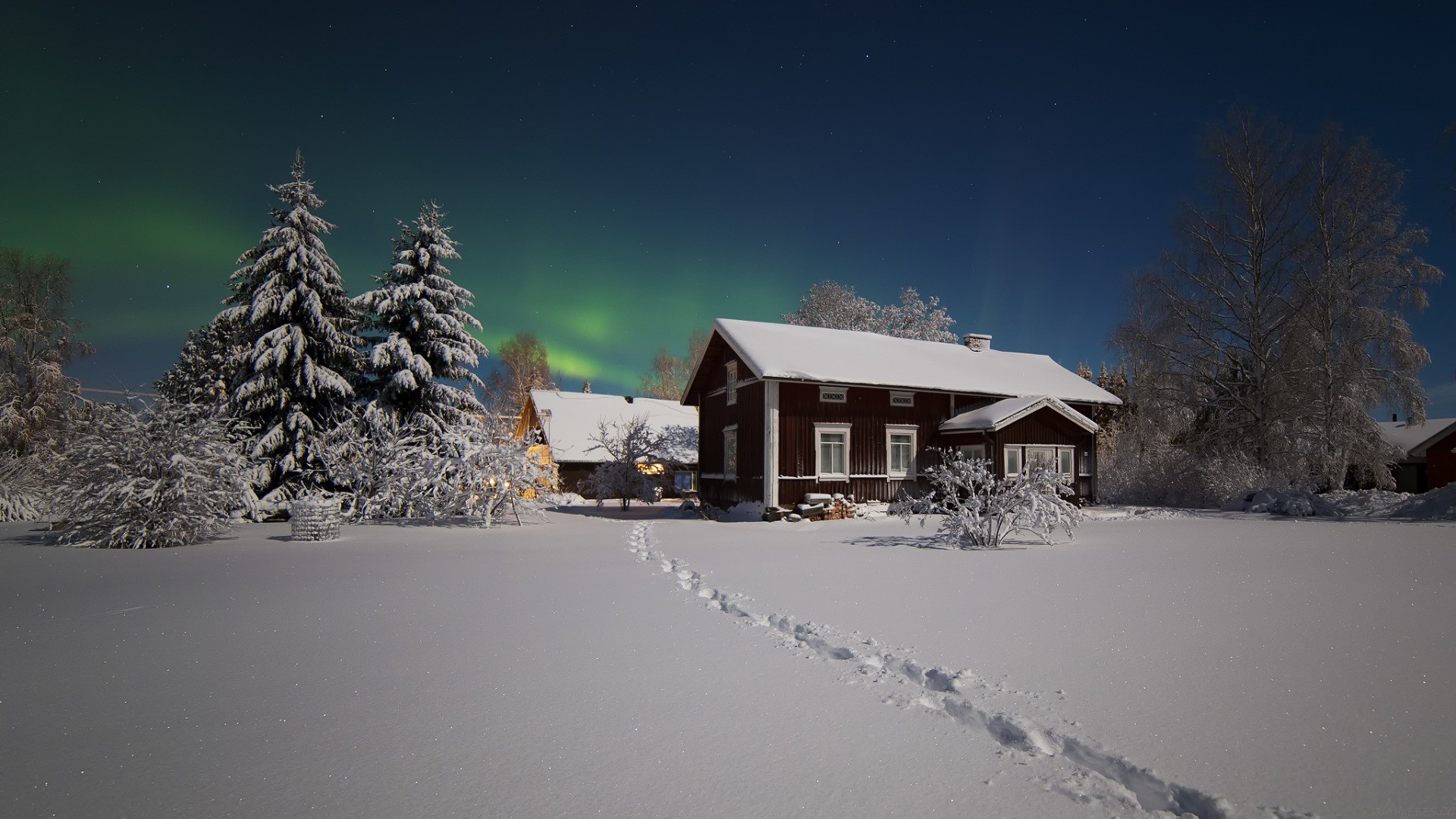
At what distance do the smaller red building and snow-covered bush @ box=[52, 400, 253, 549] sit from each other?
36.9m

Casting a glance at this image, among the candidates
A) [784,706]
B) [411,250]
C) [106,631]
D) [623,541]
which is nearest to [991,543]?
[623,541]

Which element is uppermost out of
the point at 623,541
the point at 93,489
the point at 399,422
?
the point at 399,422

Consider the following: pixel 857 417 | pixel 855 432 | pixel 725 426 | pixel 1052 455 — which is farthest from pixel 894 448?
pixel 725 426

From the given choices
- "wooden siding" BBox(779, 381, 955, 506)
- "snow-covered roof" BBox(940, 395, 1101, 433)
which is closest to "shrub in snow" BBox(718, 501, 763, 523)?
"wooden siding" BBox(779, 381, 955, 506)

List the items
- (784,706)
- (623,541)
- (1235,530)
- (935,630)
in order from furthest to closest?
1. (1235,530)
2. (623,541)
3. (935,630)
4. (784,706)

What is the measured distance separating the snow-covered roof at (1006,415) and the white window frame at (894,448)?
3.36 feet

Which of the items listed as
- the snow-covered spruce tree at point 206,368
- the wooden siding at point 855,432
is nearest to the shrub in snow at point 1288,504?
the wooden siding at point 855,432

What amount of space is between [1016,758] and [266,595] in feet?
25.6

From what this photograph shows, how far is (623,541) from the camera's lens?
48.2 feet

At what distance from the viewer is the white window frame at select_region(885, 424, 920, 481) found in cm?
2269

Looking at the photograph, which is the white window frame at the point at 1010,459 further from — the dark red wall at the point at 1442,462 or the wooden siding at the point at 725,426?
the dark red wall at the point at 1442,462

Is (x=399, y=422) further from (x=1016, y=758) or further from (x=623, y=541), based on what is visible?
(x=1016, y=758)

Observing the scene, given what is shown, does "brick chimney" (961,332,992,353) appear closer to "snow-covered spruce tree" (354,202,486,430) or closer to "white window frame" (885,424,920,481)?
"white window frame" (885,424,920,481)

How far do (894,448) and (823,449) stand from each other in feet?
8.25
